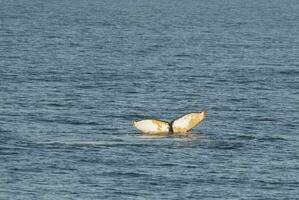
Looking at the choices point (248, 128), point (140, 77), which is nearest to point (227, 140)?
point (248, 128)

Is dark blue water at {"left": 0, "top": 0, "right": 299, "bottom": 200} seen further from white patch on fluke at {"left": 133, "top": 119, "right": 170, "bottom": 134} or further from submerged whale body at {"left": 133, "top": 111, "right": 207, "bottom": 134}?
submerged whale body at {"left": 133, "top": 111, "right": 207, "bottom": 134}

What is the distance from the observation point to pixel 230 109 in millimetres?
158125

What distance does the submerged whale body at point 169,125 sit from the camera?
443 ft

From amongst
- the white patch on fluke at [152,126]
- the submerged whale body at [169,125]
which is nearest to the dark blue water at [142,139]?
the white patch on fluke at [152,126]

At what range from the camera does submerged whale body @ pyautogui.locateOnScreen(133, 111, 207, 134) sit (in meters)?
135

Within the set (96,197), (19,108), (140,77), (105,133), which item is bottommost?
(96,197)

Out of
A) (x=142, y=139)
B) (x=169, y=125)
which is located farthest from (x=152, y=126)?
(x=142, y=139)

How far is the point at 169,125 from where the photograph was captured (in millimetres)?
A: 135500

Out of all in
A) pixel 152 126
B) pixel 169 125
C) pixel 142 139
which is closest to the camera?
pixel 142 139

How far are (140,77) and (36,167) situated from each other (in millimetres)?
71617

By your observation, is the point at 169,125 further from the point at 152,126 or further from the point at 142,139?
the point at 142,139

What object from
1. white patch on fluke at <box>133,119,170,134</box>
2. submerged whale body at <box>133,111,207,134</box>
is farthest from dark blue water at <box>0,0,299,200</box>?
submerged whale body at <box>133,111,207,134</box>

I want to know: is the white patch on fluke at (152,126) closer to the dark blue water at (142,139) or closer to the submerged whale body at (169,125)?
the submerged whale body at (169,125)

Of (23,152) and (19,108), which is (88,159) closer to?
(23,152)
